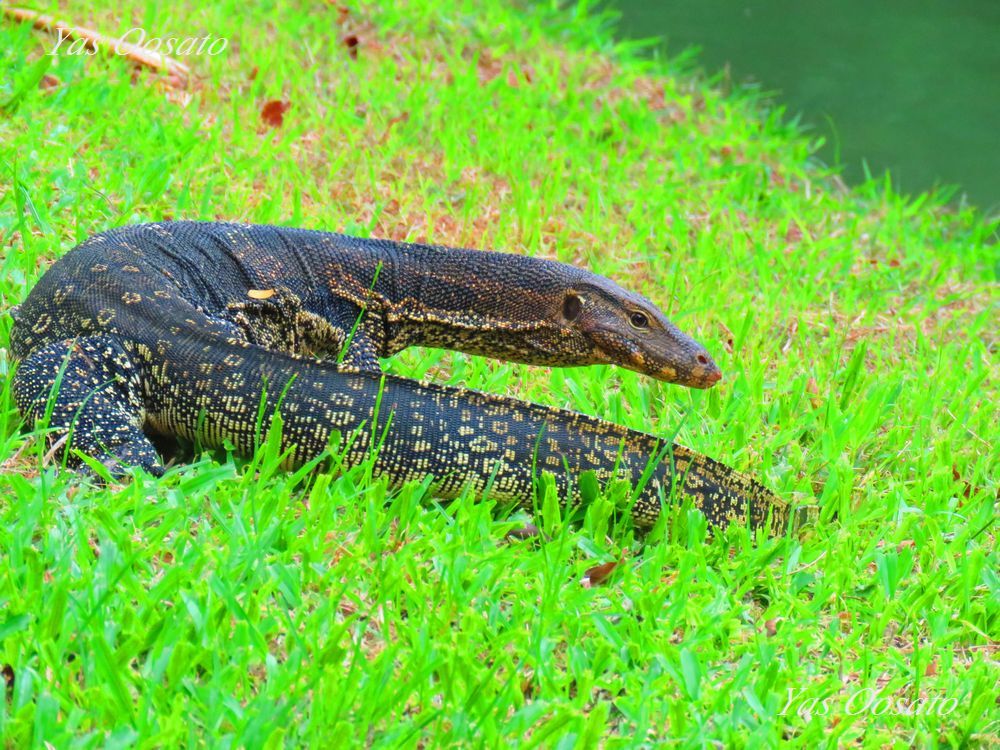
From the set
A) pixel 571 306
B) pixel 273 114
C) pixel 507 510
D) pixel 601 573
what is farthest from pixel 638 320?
pixel 273 114

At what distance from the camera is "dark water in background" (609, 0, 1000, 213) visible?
10531 millimetres

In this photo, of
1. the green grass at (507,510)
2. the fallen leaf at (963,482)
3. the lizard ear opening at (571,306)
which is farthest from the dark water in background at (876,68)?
the lizard ear opening at (571,306)

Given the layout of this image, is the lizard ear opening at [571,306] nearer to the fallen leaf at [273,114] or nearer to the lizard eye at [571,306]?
the lizard eye at [571,306]

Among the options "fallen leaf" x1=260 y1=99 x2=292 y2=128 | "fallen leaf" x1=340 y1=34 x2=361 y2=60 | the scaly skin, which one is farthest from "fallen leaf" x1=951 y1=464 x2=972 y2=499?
"fallen leaf" x1=340 y1=34 x2=361 y2=60

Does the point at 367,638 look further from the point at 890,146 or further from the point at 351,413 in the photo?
the point at 890,146

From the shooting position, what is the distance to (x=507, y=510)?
11.7 feet

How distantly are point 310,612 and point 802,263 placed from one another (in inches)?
182

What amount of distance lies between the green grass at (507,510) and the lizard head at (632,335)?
1.05 ft

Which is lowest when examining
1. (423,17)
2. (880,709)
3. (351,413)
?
(880,709)

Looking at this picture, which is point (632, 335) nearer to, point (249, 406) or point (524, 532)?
point (524, 532)

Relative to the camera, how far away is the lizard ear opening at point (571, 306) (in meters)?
4.41

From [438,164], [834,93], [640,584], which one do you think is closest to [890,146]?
[834,93]

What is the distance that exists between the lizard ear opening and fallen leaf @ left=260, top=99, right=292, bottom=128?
287 centimetres

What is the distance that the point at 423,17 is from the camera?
8859 mm
